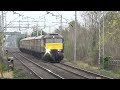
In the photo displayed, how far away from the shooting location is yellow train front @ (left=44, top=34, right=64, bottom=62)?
35094 millimetres

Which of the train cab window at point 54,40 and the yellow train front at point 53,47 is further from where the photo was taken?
the train cab window at point 54,40

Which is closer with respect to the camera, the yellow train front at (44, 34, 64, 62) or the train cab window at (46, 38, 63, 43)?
the yellow train front at (44, 34, 64, 62)

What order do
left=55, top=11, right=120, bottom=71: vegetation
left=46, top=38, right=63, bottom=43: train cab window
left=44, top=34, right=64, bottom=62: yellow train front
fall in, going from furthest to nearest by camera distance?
1. left=46, top=38, right=63, bottom=43: train cab window
2. left=44, top=34, right=64, bottom=62: yellow train front
3. left=55, top=11, right=120, bottom=71: vegetation

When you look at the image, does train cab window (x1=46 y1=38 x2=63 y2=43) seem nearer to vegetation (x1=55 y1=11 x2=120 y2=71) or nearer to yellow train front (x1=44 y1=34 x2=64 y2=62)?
yellow train front (x1=44 y1=34 x2=64 y2=62)

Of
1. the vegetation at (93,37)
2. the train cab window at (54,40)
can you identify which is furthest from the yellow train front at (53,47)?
the vegetation at (93,37)

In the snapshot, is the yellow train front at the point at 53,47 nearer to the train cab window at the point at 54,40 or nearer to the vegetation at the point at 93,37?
the train cab window at the point at 54,40

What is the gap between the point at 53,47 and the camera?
3538 cm

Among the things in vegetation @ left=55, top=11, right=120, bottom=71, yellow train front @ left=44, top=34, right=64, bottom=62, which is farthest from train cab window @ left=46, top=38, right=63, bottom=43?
vegetation @ left=55, top=11, right=120, bottom=71

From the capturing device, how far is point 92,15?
39062 mm

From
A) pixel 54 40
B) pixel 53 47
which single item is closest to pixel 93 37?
pixel 54 40

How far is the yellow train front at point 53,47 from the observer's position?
3509 centimetres
